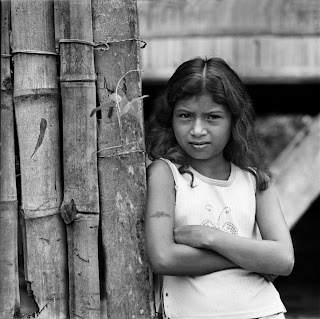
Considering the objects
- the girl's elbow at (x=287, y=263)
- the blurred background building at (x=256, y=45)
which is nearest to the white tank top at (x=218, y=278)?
the girl's elbow at (x=287, y=263)

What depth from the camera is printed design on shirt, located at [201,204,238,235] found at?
2741mm

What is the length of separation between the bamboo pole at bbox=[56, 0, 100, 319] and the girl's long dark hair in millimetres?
350

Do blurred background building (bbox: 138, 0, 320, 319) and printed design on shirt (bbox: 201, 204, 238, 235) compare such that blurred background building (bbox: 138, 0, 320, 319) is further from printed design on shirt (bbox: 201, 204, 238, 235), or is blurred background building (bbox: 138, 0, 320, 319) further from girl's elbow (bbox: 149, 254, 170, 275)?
girl's elbow (bbox: 149, 254, 170, 275)

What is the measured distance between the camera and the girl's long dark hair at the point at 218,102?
9.07ft

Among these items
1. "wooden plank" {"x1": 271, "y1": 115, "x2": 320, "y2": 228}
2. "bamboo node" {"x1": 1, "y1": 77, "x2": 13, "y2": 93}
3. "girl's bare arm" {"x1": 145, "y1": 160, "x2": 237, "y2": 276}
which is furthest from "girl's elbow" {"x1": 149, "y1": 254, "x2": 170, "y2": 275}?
"wooden plank" {"x1": 271, "y1": 115, "x2": 320, "y2": 228}

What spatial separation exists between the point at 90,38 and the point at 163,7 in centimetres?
273

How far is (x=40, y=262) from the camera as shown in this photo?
103 inches

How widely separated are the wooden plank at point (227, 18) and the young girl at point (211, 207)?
96.1 inches

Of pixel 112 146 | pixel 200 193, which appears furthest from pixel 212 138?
pixel 112 146

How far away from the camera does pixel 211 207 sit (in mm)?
2758

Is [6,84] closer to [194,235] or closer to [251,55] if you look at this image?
[194,235]

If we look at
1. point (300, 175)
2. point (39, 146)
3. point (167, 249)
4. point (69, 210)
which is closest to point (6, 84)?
point (39, 146)

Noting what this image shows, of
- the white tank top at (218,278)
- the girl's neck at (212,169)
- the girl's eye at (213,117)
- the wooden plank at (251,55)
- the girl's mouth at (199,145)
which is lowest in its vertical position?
the white tank top at (218,278)

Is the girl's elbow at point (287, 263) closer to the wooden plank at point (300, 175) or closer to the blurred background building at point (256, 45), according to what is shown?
the blurred background building at point (256, 45)
